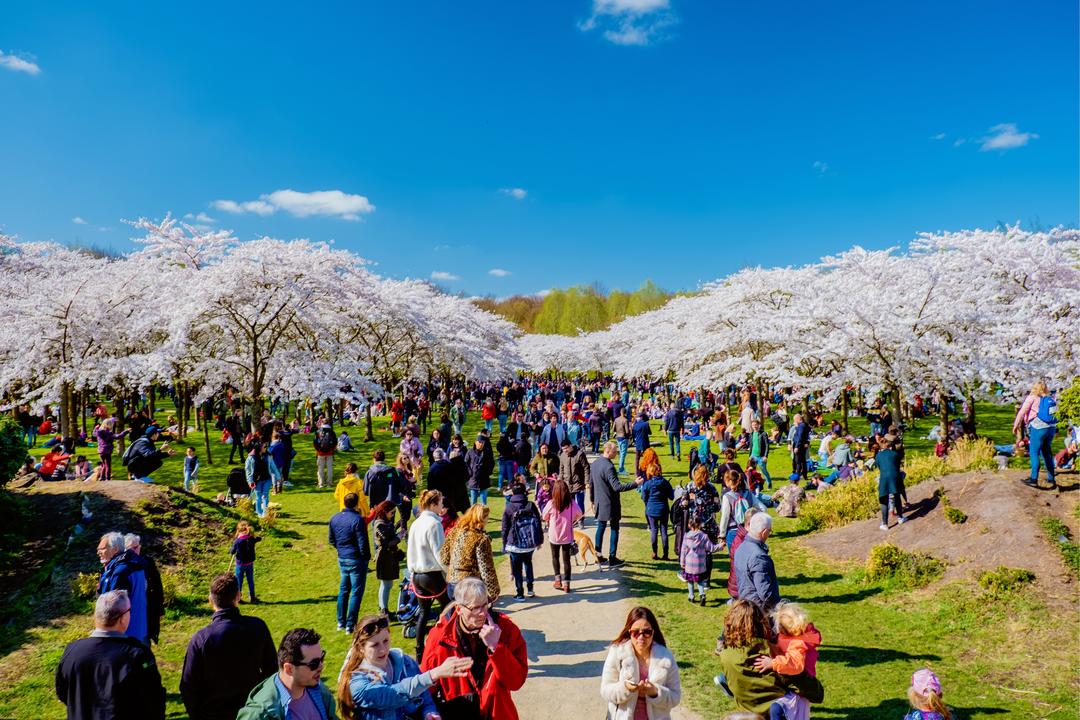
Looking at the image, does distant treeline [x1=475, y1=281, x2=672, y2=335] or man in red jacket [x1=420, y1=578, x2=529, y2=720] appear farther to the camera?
distant treeline [x1=475, y1=281, x2=672, y2=335]

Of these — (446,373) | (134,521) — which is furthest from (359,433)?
(134,521)

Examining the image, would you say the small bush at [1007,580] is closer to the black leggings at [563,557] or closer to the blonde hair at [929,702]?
the blonde hair at [929,702]

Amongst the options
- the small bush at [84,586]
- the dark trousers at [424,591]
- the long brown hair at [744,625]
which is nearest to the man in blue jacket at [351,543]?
the dark trousers at [424,591]

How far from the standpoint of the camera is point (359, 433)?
94.5 feet

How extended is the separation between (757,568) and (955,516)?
5.83 metres

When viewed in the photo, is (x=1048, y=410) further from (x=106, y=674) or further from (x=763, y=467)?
(x=106, y=674)

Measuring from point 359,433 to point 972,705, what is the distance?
26504 mm

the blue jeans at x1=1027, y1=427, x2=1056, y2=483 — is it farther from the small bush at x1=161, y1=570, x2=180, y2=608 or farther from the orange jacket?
the small bush at x1=161, y1=570, x2=180, y2=608

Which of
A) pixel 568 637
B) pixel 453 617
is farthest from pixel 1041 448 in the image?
pixel 453 617

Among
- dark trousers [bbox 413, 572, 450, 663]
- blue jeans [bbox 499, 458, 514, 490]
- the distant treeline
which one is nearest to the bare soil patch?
blue jeans [bbox 499, 458, 514, 490]

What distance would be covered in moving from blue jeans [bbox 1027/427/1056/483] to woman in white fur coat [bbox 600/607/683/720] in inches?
364

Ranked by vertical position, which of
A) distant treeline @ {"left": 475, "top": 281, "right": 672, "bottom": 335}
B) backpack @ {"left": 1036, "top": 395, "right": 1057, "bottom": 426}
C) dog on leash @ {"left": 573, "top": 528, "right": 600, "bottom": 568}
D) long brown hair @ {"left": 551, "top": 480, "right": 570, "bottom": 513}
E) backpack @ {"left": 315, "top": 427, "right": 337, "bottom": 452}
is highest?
distant treeline @ {"left": 475, "top": 281, "right": 672, "bottom": 335}

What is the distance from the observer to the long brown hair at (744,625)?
4320mm

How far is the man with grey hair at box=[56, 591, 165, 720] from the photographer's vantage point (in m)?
3.86
